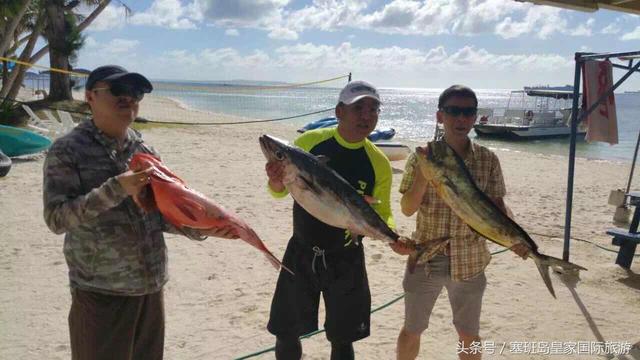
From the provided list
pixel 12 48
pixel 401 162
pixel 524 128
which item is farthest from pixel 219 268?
pixel 524 128

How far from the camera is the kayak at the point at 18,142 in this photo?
12.9 meters

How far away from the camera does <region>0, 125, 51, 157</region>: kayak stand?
12859 millimetres

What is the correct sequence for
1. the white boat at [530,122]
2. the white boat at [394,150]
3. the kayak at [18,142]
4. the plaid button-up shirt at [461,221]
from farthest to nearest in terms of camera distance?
1. the white boat at [530,122]
2. the white boat at [394,150]
3. the kayak at [18,142]
4. the plaid button-up shirt at [461,221]

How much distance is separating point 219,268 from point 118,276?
13.7ft

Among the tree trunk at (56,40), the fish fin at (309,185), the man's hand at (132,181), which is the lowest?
the fish fin at (309,185)

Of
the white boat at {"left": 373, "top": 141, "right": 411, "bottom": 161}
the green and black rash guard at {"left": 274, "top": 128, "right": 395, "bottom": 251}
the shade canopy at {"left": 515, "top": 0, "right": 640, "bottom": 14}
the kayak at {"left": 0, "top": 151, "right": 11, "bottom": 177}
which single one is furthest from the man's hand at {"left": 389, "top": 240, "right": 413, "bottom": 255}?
the white boat at {"left": 373, "top": 141, "right": 411, "bottom": 161}

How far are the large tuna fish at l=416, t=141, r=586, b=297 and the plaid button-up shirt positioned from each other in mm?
332

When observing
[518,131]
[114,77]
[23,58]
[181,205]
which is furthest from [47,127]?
[518,131]

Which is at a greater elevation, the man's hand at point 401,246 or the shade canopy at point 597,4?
the shade canopy at point 597,4

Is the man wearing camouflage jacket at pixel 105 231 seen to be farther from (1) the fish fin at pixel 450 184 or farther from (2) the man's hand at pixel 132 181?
(1) the fish fin at pixel 450 184

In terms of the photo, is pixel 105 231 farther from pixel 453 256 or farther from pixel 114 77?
pixel 453 256

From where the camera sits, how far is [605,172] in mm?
20766

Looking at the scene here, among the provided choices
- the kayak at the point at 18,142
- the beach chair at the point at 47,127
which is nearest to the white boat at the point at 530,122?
the beach chair at the point at 47,127

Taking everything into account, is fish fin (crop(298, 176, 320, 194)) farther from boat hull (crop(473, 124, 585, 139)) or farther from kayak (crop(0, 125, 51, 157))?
boat hull (crop(473, 124, 585, 139))
